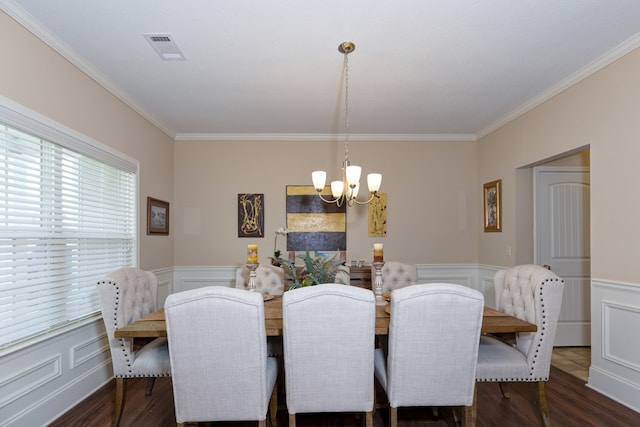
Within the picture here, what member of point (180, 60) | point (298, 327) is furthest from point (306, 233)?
point (298, 327)

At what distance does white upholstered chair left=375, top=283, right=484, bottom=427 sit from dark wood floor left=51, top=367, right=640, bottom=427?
0.57 m

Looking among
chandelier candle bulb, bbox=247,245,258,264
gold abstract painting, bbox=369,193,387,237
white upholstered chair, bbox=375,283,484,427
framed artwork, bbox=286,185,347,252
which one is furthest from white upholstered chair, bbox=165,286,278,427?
gold abstract painting, bbox=369,193,387,237

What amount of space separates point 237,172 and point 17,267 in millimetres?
2804

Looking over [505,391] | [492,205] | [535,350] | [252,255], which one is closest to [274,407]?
[252,255]

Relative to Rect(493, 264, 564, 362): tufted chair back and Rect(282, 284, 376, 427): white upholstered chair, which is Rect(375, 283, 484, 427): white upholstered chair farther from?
Rect(493, 264, 564, 362): tufted chair back

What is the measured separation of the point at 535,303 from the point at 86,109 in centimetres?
344

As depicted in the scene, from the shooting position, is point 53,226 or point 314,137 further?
point 314,137

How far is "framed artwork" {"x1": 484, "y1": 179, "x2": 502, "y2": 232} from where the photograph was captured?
4.39 m

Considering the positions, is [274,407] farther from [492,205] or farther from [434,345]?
[492,205]

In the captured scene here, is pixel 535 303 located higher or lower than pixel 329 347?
higher

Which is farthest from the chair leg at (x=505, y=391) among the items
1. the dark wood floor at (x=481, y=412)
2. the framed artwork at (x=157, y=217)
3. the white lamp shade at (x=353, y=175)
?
the framed artwork at (x=157, y=217)

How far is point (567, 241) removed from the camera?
163 inches

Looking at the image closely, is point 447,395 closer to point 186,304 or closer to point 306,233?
point 186,304

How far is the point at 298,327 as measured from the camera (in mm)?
1908
